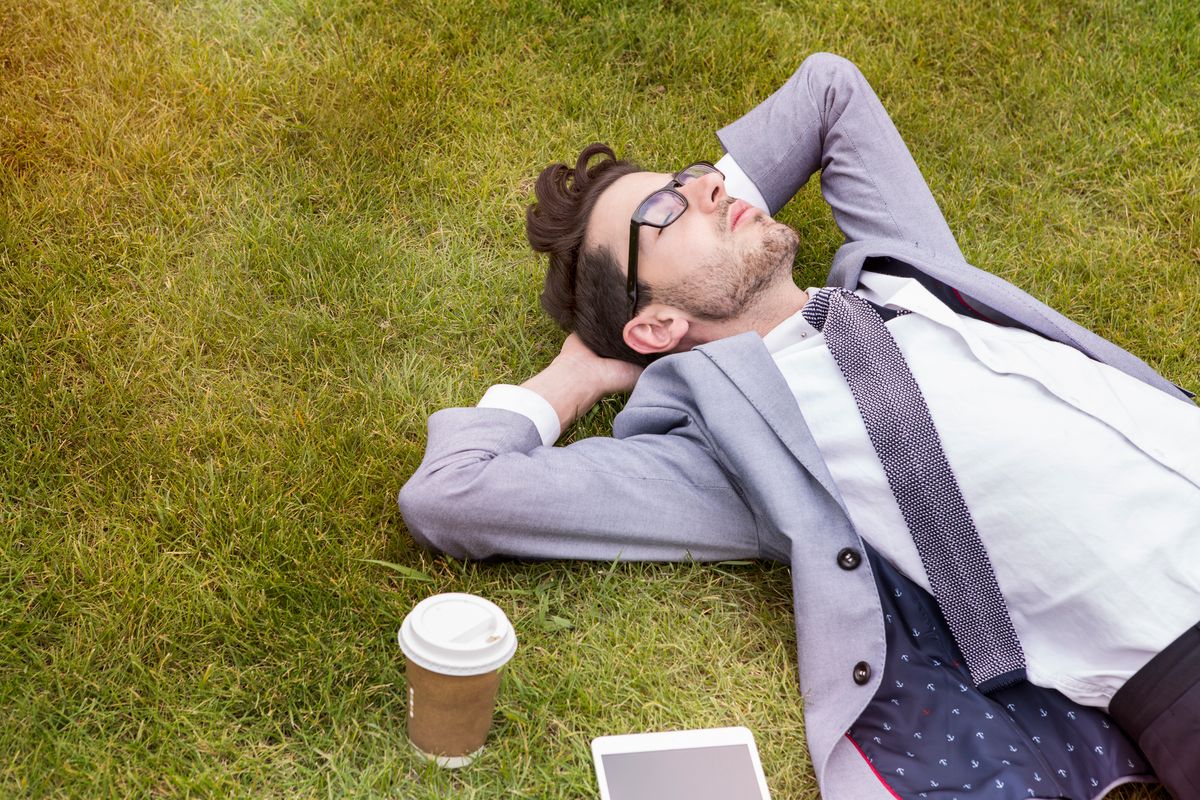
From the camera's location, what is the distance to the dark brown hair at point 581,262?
3559 mm

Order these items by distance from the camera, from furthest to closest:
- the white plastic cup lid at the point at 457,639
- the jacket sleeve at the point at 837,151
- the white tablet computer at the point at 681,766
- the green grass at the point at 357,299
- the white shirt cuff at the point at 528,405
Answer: the jacket sleeve at the point at 837,151 → the white shirt cuff at the point at 528,405 → the green grass at the point at 357,299 → the white tablet computer at the point at 681,766 → the white plastic cup lid at the point at 457,639

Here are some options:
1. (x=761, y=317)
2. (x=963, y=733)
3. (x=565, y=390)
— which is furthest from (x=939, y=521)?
(x=565, y=390)

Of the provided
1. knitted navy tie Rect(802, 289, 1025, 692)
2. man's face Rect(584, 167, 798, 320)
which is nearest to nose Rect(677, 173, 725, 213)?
man's face Rect(584, 167, 798, 320)

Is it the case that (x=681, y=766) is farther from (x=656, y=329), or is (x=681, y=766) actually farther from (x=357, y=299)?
(x=357, y=299)

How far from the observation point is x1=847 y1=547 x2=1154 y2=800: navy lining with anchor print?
2633 millimetres

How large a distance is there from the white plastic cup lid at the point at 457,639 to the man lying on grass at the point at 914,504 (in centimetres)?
56

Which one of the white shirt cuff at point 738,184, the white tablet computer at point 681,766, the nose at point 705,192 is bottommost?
the white tablet computer at point 681,766

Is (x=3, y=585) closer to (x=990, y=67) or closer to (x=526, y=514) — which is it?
(x=526, y=514)

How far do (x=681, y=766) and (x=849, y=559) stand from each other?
728mm

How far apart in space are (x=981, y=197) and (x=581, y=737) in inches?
119

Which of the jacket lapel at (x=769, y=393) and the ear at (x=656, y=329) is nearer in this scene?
the jacket lapel at (x=769, y=393)

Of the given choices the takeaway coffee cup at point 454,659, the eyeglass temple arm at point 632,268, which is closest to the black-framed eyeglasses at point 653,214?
the eyeglass temple arm at point 632,268

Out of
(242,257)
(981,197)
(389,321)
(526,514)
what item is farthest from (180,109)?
(981,197)

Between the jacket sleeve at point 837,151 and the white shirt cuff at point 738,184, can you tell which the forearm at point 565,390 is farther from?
the jacket sleeve at point 837,151
